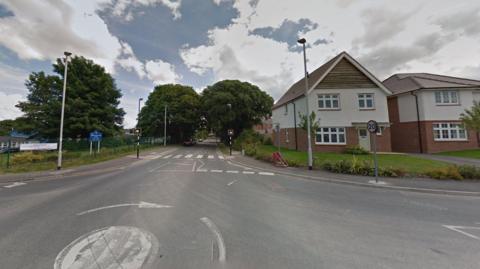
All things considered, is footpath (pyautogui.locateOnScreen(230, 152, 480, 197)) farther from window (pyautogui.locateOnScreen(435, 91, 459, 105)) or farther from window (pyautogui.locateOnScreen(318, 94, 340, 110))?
window (pyautogui.locateOnScreen(435, 91, 459, 105))

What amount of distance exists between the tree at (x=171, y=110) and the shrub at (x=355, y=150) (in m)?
31.5

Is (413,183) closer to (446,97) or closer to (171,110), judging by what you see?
(446,97)

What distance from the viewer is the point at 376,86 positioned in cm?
1927

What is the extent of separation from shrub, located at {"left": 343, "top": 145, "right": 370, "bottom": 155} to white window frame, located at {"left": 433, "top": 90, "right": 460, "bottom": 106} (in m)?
9.31

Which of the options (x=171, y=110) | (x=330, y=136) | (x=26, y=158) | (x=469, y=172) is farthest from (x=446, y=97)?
(x=171, y=110)

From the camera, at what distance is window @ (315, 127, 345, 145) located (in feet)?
62.7

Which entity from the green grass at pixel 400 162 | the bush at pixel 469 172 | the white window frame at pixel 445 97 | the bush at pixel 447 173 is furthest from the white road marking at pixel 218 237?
the white window frame at pixel 445 97

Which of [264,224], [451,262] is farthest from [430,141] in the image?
[264,224]

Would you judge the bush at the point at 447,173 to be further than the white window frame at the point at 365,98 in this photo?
No

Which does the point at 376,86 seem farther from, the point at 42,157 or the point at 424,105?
the point at 42,157

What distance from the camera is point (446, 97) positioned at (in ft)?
61.8

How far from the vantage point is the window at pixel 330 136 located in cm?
1911

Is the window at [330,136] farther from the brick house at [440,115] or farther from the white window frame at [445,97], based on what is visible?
the white window frame at [445,97]

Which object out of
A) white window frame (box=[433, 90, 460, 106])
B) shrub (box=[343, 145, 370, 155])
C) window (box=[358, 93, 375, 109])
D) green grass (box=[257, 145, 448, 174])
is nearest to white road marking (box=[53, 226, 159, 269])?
green grass (box=[257, 145, 448, 174])
